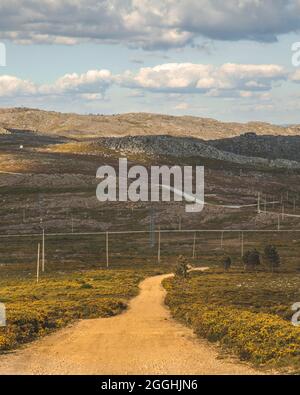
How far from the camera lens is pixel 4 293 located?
75.9 m

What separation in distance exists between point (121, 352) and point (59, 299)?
107 ft

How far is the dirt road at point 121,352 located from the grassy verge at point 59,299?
5.06 ft

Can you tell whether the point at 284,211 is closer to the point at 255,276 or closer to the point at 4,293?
the point at 255,276

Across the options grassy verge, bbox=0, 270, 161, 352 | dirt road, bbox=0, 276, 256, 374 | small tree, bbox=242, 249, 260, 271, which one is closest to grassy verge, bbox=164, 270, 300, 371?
dirt road, bbox=0, 276, 256, 374

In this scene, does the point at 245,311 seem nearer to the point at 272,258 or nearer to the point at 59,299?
the point at 59,299

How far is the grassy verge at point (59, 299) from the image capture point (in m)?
45.2

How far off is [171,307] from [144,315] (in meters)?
6.28

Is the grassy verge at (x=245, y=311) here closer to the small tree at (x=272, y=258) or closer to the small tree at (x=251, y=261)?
the small tree at (x=251, y=261)

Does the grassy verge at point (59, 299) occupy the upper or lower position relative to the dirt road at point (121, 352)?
lower

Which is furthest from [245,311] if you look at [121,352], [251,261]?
[251,261]

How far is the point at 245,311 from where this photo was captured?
171ft

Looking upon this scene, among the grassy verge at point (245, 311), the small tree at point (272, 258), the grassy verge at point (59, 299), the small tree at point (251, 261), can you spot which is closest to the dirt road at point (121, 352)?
the grassy verge at point (245, 311)
